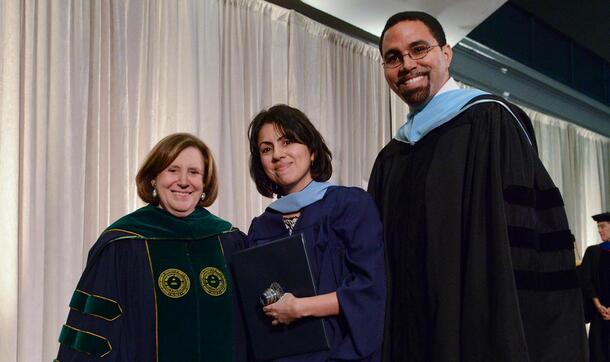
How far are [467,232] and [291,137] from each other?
746 millimetres

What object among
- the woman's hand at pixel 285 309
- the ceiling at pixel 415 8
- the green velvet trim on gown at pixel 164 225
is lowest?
the woman's hand at pixel 285 309

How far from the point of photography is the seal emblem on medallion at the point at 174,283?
2.56 metres

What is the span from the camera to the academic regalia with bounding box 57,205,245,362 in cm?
244

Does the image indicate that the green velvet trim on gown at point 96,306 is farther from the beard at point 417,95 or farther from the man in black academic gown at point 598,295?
the man in black academic gown at point 598,295

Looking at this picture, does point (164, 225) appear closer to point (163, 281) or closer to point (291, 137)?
point (163, 281)

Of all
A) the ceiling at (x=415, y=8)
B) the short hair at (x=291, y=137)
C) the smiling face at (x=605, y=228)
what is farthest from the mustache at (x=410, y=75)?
the smiling face at (x=605, y=228)

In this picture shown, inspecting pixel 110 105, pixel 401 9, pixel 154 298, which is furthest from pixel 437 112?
pixel 401 9

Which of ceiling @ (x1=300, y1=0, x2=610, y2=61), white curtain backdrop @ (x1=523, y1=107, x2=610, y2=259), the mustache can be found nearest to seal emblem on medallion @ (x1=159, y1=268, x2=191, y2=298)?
the mustache

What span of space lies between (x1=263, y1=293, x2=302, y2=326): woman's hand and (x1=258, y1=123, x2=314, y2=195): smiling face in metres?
0.46

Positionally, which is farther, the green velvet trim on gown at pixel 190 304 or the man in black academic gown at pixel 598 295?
the man in black academic gown at pixel 598 295

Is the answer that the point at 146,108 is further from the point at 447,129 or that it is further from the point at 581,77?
the point at 581,77

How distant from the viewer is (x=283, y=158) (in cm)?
250

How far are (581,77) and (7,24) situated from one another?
418 inches

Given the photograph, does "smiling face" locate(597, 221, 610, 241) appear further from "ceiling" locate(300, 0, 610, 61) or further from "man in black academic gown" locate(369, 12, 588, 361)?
"man in black academic gown" locate(369, 12, 588, 361)
